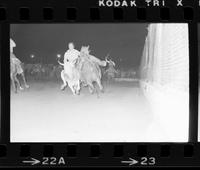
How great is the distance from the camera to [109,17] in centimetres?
223

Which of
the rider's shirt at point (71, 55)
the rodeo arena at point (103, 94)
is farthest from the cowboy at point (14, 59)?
the rider's shirt at point (71, 55)

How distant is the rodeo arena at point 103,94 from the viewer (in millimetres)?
2211

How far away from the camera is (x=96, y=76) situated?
2229 mm

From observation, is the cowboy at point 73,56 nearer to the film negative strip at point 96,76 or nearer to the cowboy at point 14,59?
the film negative strip at point 96,76

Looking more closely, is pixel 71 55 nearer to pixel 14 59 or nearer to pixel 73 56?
pixel 73 56

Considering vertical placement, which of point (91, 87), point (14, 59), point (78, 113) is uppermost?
point (14, 59)

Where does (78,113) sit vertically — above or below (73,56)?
below

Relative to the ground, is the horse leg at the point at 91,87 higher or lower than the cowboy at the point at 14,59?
lower

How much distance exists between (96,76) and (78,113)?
0.17 metres

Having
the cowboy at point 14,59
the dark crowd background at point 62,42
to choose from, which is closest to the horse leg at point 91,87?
the dark crowd background at point 62,42

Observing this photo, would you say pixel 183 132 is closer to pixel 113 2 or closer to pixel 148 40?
pixel 148 40

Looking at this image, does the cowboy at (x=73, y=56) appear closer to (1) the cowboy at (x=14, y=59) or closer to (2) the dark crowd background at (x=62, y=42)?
(2) the dark crowd background at (x=62, y=42)

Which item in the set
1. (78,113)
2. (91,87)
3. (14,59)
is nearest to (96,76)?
(91,87)

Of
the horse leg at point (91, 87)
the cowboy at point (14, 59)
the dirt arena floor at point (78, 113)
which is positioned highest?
the cowboy at point (14, 59)
